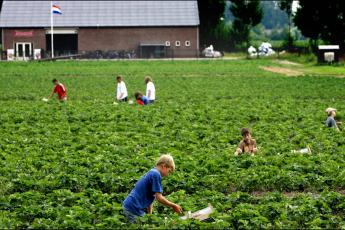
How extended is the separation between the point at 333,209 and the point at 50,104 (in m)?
19.8

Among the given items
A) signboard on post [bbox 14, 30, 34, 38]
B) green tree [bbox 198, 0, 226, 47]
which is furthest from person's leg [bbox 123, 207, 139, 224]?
green tree [bbox 198, 0, 226, 47]

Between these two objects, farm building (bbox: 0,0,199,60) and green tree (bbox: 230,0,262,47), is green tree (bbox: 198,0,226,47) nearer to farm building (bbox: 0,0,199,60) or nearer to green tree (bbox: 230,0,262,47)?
green tree (bbox: 230,0,262,47)

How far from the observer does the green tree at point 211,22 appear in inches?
3735

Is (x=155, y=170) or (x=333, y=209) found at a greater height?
(x=155, y=170)

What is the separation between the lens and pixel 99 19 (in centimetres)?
8925

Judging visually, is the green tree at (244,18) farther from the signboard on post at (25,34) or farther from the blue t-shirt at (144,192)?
the blue t-shirt at (144,192)

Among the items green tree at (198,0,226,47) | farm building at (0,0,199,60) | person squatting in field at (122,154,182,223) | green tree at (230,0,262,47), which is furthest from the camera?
green tree at (198,0,226,47)

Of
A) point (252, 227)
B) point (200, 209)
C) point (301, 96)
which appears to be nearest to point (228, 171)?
point (200, 209)

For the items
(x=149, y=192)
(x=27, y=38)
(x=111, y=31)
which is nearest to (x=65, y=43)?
(x=27, y=38)

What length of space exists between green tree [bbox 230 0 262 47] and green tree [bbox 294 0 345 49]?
1364cm

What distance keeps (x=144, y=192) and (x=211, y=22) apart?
8426 cm

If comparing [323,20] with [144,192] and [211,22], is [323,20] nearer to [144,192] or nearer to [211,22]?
[211,22]

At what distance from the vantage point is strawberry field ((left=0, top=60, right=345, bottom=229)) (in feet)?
43.7

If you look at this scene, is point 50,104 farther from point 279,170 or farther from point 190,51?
point 190,51
